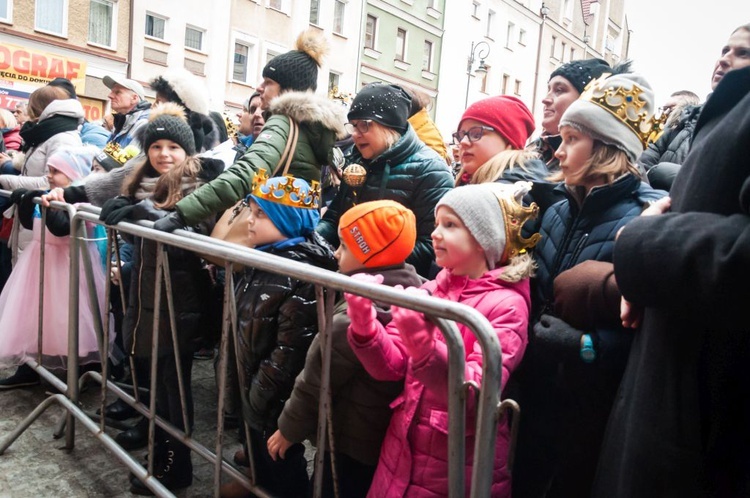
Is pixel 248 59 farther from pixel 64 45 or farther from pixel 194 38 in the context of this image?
pixel 64 45

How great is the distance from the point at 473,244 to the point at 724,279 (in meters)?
0.93

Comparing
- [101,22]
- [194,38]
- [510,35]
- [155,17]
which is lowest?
[101,22]

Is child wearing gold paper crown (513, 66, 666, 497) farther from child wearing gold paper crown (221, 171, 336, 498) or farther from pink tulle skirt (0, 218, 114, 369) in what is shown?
pink tulle skirt (0, 218, 114, 369)

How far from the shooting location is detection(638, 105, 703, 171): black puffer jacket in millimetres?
3695

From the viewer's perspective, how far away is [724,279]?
114cm

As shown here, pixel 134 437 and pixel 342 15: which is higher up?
pixel 342 15

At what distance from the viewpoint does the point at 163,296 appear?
290 cm

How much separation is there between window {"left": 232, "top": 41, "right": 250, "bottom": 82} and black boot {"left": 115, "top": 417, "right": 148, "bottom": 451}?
19.7m

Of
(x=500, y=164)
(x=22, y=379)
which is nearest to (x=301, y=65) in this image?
(x=500, y=164)

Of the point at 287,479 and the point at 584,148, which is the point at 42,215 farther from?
the point at 584,148

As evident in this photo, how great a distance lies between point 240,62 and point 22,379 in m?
19.3

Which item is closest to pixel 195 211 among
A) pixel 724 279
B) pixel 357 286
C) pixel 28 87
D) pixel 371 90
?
pixel 371 90

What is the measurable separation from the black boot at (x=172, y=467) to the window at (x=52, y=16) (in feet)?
57.6

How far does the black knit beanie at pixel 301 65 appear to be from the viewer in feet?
11.9
